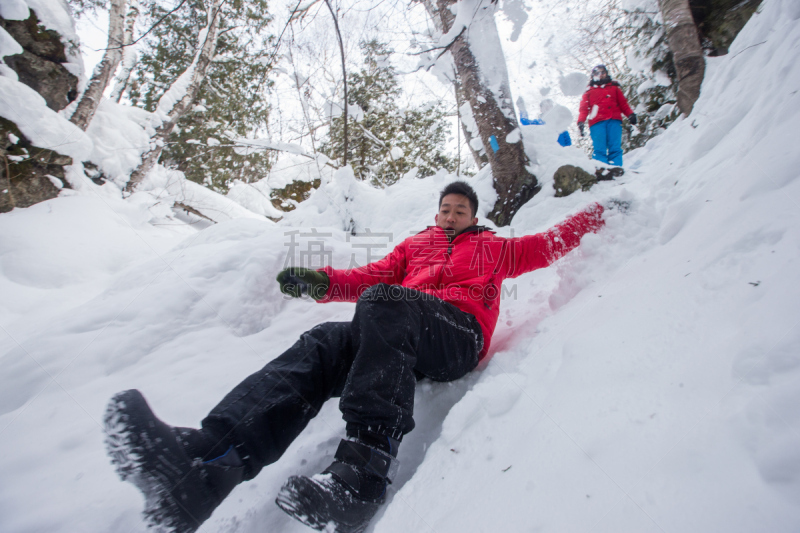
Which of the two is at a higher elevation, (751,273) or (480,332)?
(751,273)

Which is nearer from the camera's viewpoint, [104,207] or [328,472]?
[328,472]

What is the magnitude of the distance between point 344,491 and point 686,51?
5.77m

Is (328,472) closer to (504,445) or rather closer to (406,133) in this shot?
(504,445)

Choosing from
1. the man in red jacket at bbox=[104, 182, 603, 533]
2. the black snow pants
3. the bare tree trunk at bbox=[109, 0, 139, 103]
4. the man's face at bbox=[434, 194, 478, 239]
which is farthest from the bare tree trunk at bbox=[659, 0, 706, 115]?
the bare tree trunk at bbox=[109, 0, 139, 103]

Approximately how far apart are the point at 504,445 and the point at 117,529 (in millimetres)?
1150

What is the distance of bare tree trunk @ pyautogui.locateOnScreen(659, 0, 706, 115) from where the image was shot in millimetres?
3867

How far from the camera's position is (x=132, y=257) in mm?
3951

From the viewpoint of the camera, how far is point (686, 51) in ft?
12.8

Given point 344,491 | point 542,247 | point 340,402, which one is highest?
point 542,247

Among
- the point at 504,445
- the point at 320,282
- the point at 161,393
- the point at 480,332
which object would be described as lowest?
the point at 504,445

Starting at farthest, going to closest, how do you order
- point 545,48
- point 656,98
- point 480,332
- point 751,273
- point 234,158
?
point 234,158
point 545,48
point 656,98
point 480,332
point 751,273

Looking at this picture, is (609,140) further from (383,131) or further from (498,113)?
(383,131)

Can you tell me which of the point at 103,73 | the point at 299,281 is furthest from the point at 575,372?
the point at 103,73

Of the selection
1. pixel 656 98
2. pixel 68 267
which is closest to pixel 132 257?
pixel 68 267
